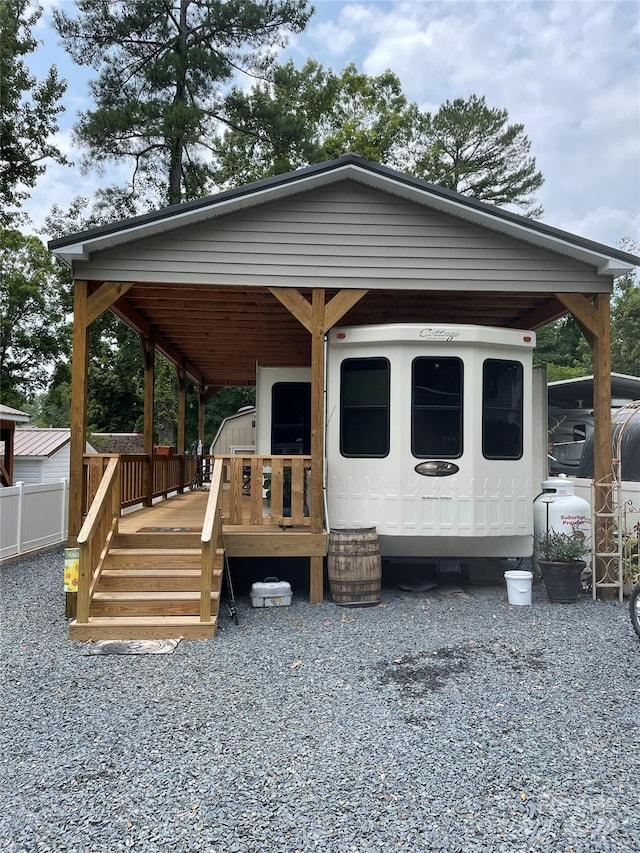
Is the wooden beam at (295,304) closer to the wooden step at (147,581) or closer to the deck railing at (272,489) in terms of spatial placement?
the deck railing at (272,489)

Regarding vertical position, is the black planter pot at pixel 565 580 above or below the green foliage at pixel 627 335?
below

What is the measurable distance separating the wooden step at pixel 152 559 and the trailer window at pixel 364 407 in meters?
1.97

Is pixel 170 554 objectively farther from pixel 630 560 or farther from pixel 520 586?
pixel 630 560

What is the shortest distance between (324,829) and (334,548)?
12.9ft

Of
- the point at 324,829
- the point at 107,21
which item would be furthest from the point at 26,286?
the point at 324,829

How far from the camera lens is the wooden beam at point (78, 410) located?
630 cm

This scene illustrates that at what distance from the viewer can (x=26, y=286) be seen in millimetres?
23641

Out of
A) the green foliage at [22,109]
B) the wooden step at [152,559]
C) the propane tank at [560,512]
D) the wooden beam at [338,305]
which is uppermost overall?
the green foliage at [22,109]

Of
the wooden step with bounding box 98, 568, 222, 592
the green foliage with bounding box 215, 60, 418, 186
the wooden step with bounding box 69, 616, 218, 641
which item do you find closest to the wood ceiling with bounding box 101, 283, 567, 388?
the wooden step with bounding box 98, 568, 222, 592

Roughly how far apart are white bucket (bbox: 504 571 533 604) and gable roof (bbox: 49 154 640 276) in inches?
130

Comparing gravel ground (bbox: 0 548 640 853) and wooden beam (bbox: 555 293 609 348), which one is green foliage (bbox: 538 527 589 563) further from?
wooden beam (bbox: 555 293 609 348)

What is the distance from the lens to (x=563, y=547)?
6.66 metres

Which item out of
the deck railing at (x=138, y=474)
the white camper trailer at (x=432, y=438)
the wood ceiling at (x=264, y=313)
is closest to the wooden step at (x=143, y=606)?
the deck railing at (x=138, y=474)

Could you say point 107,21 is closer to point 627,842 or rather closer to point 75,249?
point 75,249
